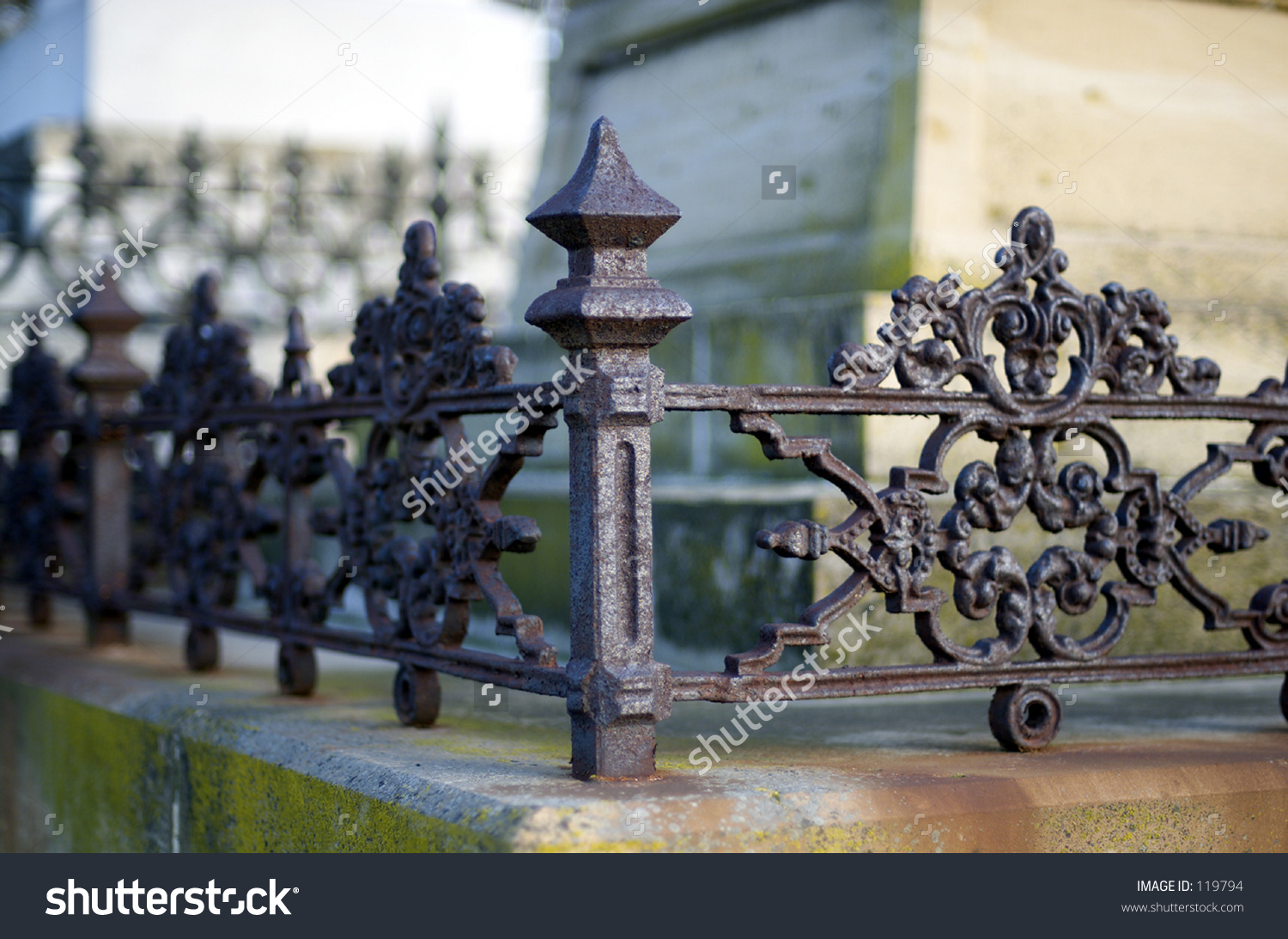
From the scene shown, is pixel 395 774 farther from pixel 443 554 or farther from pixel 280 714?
pixel 280 714

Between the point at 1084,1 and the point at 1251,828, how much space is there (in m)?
3.22

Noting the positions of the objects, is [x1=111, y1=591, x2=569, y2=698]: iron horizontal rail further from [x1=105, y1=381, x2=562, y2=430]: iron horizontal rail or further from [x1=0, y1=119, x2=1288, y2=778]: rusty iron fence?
[x1=105, y1=381, x2=562, y2=430]: iron horizontal rail

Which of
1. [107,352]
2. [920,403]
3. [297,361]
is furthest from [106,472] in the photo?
[920,403]

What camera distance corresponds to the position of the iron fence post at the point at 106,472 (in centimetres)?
564

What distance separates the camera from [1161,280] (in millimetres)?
5359

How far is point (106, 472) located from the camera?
5.68 meters

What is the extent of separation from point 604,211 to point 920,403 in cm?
92

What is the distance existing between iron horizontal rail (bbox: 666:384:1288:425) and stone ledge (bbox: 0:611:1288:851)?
0.80 metres

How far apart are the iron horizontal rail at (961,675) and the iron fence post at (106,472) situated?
3262mm

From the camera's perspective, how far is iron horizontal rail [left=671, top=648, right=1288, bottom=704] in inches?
126

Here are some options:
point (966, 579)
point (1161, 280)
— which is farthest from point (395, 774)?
point (1161, 280)

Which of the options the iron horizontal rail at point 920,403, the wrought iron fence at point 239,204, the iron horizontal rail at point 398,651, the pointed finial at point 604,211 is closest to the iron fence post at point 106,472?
the iron horizontal rail at point 398,651

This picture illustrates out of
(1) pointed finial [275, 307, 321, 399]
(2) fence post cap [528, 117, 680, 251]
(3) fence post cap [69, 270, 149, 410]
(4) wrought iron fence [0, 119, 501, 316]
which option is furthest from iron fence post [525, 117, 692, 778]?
(4) wrought iron fence [0, 119, 501, 316]

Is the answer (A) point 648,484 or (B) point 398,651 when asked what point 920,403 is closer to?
(A) point 648,484
